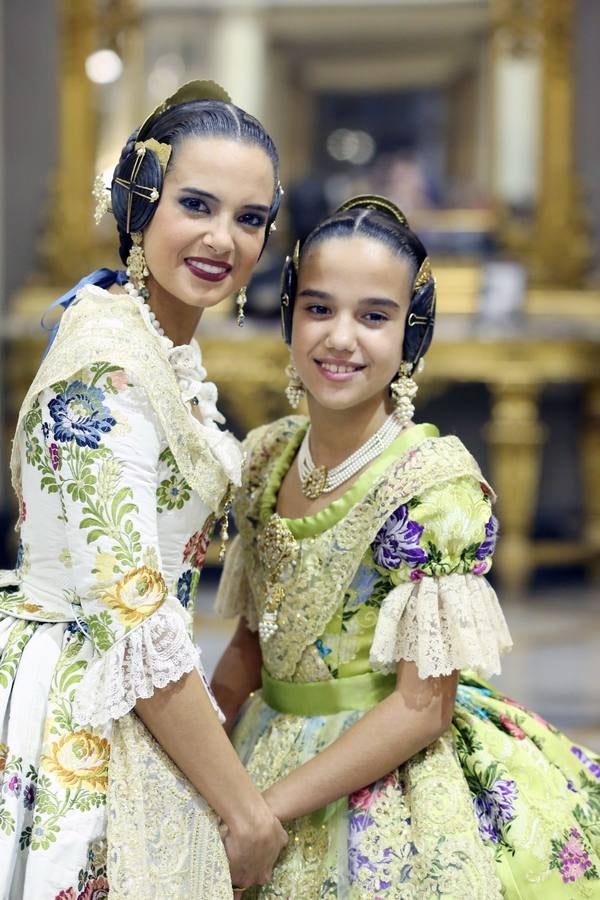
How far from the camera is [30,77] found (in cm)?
585

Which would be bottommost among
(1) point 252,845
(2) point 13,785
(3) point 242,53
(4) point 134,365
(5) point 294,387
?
(1) point 252,845

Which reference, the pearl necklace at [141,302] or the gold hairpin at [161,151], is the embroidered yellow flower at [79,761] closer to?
the pearl necklace at [141,302]

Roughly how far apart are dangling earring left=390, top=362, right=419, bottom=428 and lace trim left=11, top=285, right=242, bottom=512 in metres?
0.26

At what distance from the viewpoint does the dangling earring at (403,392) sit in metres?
1.85

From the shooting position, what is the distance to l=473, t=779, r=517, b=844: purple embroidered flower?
1.72 m

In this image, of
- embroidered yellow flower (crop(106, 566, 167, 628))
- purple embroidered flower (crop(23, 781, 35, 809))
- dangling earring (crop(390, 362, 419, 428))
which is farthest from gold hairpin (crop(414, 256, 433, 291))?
purple embroidered flower (crop(23, 781, 35, 809))

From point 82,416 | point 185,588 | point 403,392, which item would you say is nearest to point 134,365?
point 82,416

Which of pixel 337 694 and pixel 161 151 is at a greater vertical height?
pixel 161 151

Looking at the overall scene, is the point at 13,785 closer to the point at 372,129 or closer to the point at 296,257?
the point at 296,257

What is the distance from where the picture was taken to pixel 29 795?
5.16ft

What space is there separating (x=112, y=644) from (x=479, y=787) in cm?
54

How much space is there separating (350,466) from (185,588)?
29 centimetres

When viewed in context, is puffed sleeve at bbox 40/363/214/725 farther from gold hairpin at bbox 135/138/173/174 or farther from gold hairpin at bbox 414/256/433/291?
gold hairpin at bbox 414/256/433/291

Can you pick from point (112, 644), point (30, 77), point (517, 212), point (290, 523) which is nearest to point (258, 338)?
point (517, 212)
